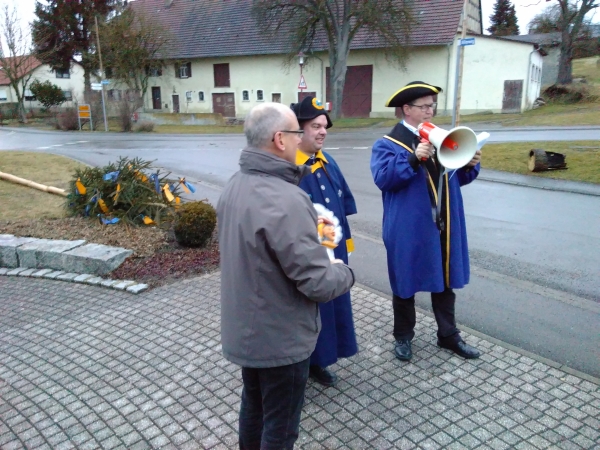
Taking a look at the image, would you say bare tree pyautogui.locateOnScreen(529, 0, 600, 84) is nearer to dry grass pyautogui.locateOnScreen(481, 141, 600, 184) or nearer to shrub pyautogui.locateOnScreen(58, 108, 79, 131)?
dry grass pyautogui.locateOnScreen(481, 141, 600, 184)

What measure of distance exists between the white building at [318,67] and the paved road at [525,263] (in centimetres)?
2265

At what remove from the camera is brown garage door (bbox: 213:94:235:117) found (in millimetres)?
41819

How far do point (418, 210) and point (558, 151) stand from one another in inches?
480

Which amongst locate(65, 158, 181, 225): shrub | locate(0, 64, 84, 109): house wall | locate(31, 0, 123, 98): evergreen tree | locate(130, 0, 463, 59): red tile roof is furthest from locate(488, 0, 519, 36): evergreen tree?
locate(65, 158, 181, 225): shrub

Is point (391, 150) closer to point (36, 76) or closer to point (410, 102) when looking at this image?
point (410, 102)

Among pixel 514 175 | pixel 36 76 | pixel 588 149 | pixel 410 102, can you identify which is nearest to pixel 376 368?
pixel 410 102

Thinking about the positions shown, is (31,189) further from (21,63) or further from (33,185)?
(21,63)

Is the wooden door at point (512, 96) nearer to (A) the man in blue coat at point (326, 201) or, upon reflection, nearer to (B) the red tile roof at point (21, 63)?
(A) the man in blue coat at point (326, 201)

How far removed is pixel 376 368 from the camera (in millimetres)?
3938

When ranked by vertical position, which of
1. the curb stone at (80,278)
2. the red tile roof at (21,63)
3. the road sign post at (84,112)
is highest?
the red tile roof at (21,63)

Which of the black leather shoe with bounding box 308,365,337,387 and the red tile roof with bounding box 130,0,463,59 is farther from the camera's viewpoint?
the red tile roof with bounding box 130,0,463,59

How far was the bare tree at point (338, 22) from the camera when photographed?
96.0 feet

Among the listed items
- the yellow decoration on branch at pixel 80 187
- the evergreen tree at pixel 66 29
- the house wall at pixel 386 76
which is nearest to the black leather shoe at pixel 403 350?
the yellow decoration on branch at pixel 80 187

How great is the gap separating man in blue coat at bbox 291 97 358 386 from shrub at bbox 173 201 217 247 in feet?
10.7
